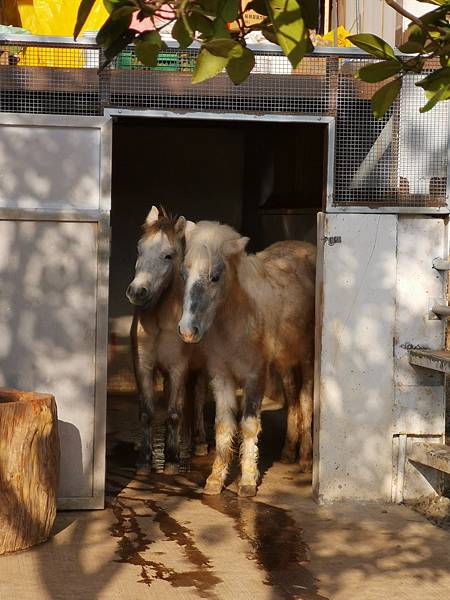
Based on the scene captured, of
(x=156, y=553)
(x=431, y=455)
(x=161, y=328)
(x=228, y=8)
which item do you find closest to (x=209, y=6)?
(x=228, y=8)

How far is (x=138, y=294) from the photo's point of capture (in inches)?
283

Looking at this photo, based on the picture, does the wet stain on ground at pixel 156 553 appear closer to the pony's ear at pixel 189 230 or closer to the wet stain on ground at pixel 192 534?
the wet stain on ground at pixel 192 534

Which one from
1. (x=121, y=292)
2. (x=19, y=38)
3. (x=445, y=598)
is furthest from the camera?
(x=121, y=292)

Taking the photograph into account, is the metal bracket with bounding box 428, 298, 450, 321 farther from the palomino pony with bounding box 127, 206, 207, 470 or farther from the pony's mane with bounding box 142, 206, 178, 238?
the pony's mane with bounding box 142, 206, 178, 238

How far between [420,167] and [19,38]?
2.57 m

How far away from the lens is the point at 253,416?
22.8 feet

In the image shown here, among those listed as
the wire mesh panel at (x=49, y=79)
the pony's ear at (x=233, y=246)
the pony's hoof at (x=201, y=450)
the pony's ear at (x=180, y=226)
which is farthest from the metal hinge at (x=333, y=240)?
the pony's hoof at (x=201, y=450)

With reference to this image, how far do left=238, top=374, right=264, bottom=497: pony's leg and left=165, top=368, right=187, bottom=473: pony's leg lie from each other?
2.41 feet

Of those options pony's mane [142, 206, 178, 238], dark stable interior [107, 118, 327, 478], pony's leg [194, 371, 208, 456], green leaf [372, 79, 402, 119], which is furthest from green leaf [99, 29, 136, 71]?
dark stable interior [107, 118, 327, 478]

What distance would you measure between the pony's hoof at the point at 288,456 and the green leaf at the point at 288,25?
6.64 metres

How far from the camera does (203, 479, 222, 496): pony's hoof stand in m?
6.89

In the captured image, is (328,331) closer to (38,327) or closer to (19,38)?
(38,327)

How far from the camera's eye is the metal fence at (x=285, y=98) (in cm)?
638

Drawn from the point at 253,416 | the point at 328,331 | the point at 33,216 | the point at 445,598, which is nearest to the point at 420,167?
the point at 328,331
